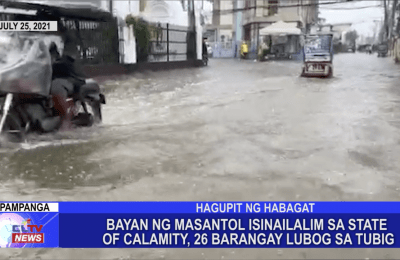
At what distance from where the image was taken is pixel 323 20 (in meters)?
76.6

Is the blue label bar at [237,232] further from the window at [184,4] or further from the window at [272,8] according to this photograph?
the window at [272,8]

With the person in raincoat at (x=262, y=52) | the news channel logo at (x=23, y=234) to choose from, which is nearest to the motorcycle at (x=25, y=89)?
the news channel logo at (x=23, y=234)

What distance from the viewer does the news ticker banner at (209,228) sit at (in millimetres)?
2742

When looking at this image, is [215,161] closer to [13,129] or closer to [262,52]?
[13,129]

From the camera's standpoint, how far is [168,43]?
24.3 meters

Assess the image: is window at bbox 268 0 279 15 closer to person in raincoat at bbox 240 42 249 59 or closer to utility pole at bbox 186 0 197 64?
person in raincoat at bbox 240 42 249 59

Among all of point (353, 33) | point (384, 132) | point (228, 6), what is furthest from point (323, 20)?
point (384, 132)

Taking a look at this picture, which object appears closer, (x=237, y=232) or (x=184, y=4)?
(x=237, y=232)

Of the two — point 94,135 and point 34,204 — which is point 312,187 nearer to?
point 34,204

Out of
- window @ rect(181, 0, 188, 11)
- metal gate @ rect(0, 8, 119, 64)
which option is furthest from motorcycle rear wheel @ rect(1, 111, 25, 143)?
window @ rect(181, 0, 188, 11)

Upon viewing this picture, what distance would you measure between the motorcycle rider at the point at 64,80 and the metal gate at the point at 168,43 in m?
16.0

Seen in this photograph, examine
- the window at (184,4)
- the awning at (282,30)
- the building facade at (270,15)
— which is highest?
the building facade at (270,15)

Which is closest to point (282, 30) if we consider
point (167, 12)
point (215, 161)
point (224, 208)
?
point (167, 12)

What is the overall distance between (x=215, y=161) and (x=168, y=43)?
65.3 ft
